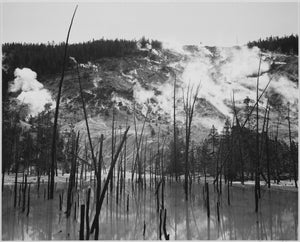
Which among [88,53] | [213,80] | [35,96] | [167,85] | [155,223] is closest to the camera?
[155,223]

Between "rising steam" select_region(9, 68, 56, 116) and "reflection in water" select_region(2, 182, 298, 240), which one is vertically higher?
"rising steam" select_region(9, 68, 56, 116)

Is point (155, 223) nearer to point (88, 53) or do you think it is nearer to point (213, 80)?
point (213, 80)

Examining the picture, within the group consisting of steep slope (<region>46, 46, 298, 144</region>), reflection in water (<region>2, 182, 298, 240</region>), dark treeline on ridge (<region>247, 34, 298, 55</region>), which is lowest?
reflection in water (<region>2, 182, 298, 240</region>)

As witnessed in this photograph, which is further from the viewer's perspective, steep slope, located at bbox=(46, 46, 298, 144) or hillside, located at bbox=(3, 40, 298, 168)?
steep slope, located at bbox=(46, 46, 298, 144)

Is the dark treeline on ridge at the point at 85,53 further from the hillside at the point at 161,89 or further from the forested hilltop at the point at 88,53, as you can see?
the hillside at the point at 161,89

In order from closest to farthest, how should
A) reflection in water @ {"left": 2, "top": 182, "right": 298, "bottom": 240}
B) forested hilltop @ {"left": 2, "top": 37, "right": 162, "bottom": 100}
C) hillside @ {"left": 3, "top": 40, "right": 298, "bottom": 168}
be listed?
reflection in water @ {"left": 2, "top": 182, "right": 298, "bottom": 240} < hillside @ {"left": 3, "top": 40, "right": 298, "bottom": 168} < forested hilltop @ {"left": 2, "top": 37, "right": 162, "bottom": 100}

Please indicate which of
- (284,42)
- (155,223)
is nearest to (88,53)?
(284,42)

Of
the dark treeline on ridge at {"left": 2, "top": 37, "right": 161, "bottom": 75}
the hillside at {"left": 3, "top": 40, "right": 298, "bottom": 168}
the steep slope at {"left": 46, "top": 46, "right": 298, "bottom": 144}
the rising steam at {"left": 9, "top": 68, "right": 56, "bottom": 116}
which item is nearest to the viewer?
the rising steam at {"left": 9, "top": 68, "right": 56, "bottom": 116}

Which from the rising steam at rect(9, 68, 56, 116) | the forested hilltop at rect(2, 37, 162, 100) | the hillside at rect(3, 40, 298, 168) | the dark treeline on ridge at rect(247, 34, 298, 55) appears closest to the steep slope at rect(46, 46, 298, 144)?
the hillside at rect(3, 40, 298, 168)

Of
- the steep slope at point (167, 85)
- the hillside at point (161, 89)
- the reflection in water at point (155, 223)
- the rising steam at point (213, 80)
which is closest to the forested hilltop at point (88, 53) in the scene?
the hillside at point (161, 89)

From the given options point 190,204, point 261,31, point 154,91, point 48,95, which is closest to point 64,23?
point 261,31

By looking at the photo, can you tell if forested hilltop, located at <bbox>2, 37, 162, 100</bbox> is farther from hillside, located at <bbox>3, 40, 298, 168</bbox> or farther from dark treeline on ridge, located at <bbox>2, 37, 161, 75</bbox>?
hillside, located at <bbox>3, 40, 298, 168</bbox>
